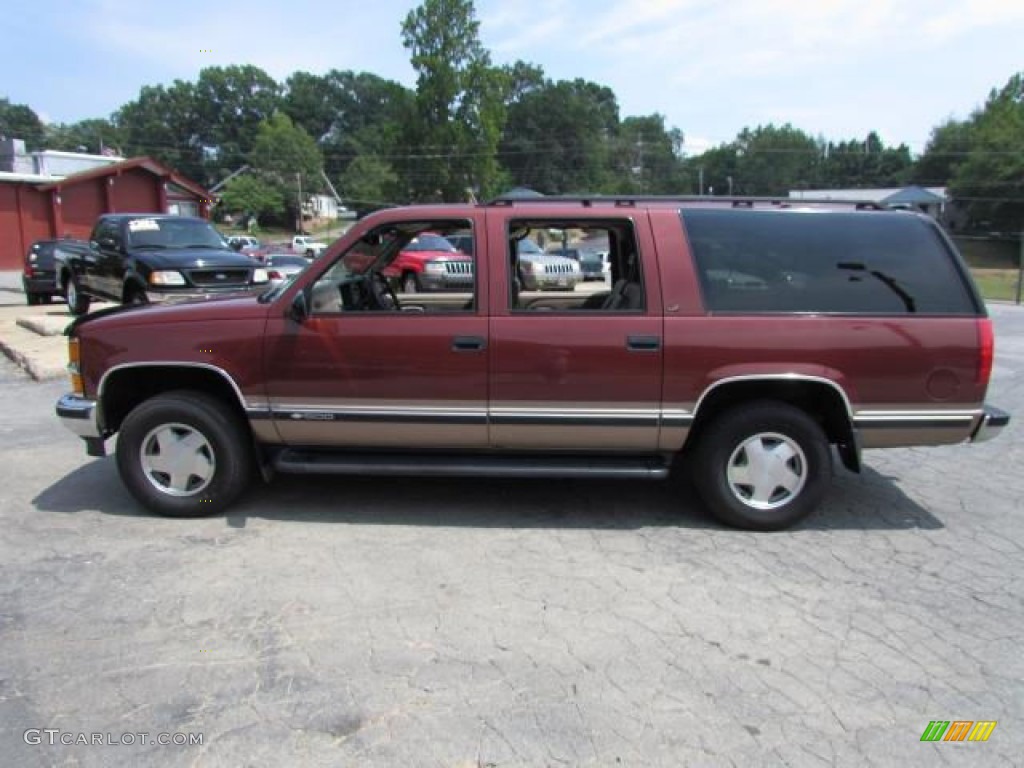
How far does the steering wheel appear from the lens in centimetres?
498

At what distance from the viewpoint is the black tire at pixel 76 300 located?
14.0 m

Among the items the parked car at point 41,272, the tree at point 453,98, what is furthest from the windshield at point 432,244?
the tree at point 453,98

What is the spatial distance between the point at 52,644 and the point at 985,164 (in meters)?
70.9

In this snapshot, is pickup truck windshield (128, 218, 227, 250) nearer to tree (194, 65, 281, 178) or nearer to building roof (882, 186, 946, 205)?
building roof (882, 186, 946, 205)

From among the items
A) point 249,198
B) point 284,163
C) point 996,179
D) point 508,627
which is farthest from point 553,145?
point 508,627

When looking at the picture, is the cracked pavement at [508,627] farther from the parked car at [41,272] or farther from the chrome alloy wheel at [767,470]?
the parked car at [41,272]

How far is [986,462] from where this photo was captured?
5.80 meters

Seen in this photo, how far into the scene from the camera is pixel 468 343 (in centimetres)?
426

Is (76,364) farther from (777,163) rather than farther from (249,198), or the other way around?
(777,163)

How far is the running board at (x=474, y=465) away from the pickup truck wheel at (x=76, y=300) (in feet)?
38.2

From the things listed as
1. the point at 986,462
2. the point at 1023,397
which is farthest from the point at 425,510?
the point at 1023,397

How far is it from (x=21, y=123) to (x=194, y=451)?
14573cm

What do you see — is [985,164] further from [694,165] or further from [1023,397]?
[694,165]

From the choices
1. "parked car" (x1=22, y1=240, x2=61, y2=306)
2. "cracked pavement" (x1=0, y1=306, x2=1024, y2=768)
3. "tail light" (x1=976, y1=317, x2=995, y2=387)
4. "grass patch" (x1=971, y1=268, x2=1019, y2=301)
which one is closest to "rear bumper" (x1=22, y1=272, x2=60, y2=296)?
"parked car" (x1=22, y1=240, x2=61, y2=306)
